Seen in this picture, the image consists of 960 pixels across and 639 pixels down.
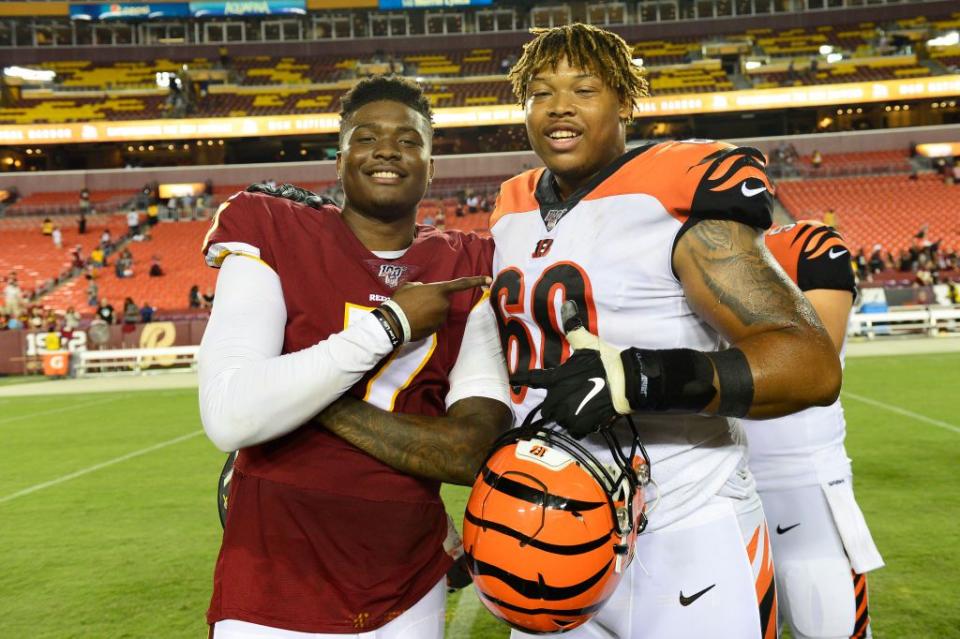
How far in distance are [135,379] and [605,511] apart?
55.2 feet

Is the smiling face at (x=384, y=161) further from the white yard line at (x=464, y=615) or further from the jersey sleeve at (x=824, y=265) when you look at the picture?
the white yard line at (x=464, y=615)

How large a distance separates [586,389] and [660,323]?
1.23 ft

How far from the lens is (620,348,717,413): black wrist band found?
160 cm

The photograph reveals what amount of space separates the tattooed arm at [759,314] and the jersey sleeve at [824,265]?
0.93 metres

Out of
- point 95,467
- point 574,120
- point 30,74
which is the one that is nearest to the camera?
point 574,120

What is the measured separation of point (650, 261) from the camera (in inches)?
73.3

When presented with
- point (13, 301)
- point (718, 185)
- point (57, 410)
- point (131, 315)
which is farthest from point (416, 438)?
point (13, 301)

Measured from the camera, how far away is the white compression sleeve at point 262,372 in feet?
5.89

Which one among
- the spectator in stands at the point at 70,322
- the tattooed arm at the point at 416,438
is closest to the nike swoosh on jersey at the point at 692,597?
the tattooed arm at the point at 416,438

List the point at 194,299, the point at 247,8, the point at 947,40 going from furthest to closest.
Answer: the point at 247,8, the point at 947,40, the point at 194,299

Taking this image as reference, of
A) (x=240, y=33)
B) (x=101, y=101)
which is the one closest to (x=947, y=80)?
(x=240, y=33)

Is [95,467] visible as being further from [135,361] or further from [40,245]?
[40,245]

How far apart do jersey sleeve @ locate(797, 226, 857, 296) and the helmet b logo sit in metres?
1.05

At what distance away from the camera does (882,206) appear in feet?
93.6
